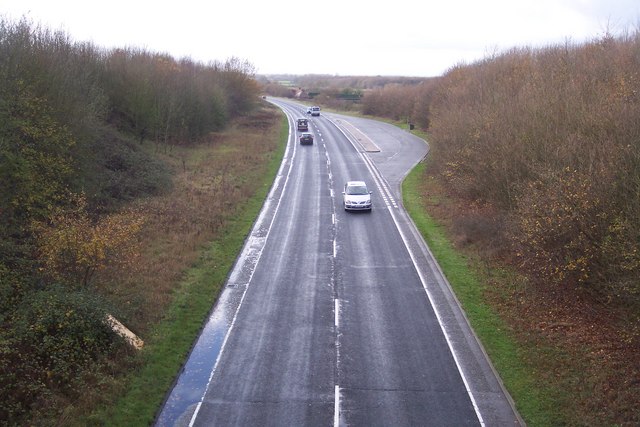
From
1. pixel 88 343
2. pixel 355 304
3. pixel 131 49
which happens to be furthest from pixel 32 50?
pixel 131 49

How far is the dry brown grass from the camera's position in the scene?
19078 mm

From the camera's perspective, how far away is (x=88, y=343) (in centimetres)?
1484

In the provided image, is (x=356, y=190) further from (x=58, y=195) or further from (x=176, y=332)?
(x=176, y=332)

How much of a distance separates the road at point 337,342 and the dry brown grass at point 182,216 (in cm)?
213

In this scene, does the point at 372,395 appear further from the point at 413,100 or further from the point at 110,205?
the point at 413,100

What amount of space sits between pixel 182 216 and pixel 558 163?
18424mm

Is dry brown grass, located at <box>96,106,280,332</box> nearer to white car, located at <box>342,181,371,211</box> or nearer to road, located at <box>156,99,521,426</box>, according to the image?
road, located at <box>156,99,521,426</box>

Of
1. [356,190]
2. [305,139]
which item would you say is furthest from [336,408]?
[305,139]

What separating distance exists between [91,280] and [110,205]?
39.2 ft

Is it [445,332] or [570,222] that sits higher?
[570,222]

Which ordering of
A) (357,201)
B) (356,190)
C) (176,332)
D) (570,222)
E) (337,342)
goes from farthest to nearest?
(356,190) → (357,201) → (176,332) → (337,342) → (570,222)

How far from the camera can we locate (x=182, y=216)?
96.9 ft

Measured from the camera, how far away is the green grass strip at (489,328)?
13117 millimetres

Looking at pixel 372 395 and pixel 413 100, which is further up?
pixel 413 100
